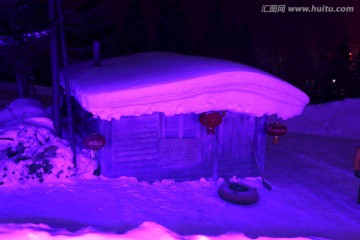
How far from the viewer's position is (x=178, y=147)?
1067 cm

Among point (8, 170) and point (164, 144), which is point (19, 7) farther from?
point (164, 144)

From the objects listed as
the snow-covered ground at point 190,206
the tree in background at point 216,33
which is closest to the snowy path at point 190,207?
the snow-covered ground at point 190,206

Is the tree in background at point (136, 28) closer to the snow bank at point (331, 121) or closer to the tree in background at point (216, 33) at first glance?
the tree in background at point (216, 33)

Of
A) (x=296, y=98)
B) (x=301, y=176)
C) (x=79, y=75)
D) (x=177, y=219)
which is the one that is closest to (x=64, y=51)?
(x=79, y=75)

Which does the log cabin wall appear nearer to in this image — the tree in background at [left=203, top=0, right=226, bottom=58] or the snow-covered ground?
the snow-covered ground

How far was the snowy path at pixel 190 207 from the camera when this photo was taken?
26.5 feet

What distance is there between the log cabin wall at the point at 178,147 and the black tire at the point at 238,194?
1263mm

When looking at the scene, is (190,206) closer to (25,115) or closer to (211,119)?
(211,119)

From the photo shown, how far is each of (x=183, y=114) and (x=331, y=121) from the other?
12.1 metres

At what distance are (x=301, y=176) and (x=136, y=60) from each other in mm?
7511

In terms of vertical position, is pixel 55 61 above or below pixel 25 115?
above

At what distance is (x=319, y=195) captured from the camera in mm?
10398
